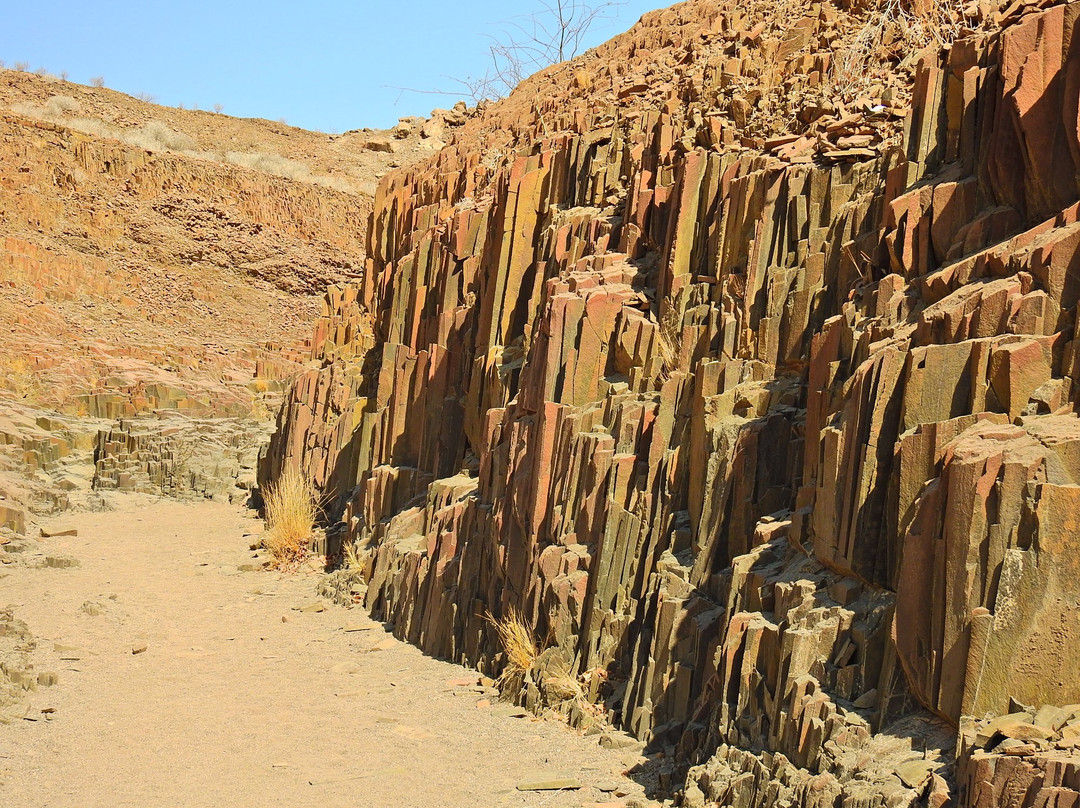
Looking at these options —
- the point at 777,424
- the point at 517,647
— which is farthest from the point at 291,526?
the point at 777,424

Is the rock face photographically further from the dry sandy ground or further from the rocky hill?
the rocky hill

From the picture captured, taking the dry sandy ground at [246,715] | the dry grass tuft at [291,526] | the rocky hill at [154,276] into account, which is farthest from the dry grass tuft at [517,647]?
the rocky hill at [154,276]

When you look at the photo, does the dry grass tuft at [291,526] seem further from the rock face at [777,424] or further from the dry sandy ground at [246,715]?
the rock face at [777,424]

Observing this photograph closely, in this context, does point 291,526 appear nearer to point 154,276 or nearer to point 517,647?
point 517,647

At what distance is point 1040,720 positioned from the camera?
5.32m

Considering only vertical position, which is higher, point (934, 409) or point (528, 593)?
point (934, 409)

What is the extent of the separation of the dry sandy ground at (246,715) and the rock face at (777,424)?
0.73 meters

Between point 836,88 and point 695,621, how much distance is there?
5.71 metres

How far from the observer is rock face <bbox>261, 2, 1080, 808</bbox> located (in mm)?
5684

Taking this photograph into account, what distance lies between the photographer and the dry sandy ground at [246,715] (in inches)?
343

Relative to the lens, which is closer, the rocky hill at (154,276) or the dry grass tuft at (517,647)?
the dry grass tuft at (517,647)

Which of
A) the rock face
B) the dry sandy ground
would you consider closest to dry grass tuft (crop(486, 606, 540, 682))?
the rock face

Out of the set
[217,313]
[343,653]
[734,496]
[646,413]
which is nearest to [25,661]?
[343,653]

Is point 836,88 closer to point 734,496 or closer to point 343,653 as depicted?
point 734,496
